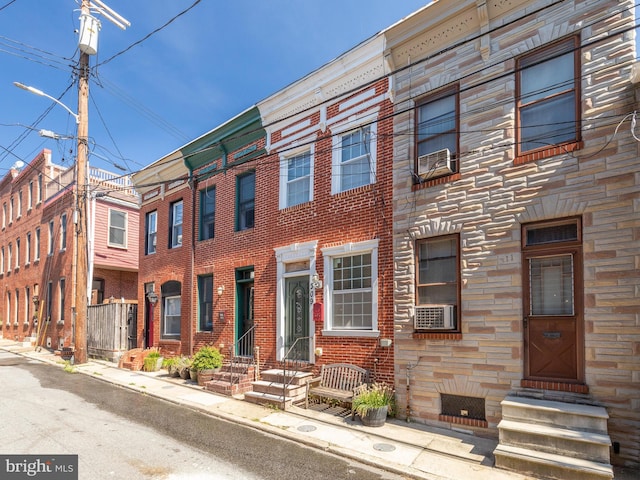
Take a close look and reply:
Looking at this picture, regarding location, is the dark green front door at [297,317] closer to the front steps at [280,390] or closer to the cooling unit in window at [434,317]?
the front steps at [280,390]

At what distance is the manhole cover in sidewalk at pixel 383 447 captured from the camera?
692cm

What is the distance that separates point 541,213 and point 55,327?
23.5 meters

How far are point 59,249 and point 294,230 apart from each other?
690 inches

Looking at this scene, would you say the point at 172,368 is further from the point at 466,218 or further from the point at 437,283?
the point at 466,218

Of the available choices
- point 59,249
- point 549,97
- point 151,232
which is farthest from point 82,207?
point 549,97

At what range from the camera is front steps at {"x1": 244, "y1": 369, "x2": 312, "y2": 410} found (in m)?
9.51

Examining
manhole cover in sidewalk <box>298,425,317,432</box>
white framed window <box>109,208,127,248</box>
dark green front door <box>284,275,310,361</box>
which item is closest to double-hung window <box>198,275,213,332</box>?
dark green front door <box>284,275,310,361</box>

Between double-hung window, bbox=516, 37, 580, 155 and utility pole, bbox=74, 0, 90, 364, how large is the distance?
15.2m

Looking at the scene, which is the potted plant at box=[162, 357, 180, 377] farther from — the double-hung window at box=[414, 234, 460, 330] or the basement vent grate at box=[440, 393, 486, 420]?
the basement vent grate at box=[440, 393, 486, 420]

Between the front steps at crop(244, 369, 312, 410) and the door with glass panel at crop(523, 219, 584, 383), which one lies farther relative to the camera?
the front steps at crop(244, 369, 312, 410)

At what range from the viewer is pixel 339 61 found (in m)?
10.5

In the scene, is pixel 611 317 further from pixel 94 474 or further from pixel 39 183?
pixel 39 183

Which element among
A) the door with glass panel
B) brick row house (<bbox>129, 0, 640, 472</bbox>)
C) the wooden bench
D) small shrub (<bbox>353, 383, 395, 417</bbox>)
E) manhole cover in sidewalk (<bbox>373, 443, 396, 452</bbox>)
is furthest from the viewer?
the wooden bench

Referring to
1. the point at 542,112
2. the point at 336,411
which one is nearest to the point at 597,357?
Result: the point at 542,112
